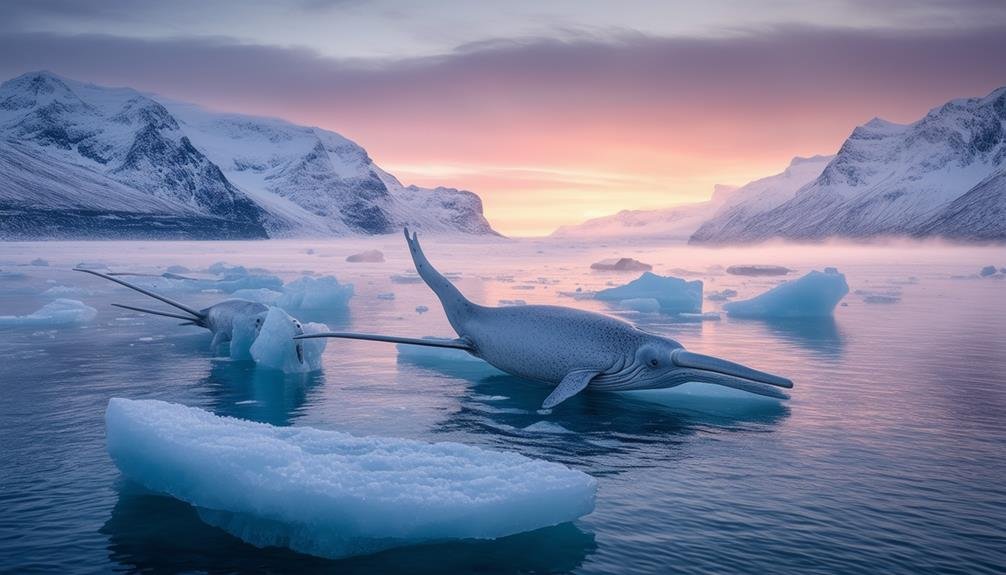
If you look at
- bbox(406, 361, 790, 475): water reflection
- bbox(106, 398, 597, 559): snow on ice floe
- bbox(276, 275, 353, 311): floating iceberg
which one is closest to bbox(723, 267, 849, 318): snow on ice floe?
bbox(276, 275, 353, 311): floating iceberg

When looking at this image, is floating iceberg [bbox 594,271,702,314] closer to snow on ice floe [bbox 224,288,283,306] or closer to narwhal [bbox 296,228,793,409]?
snow on ice floe [bbox 224,288,283,306]

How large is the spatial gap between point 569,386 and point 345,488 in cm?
596

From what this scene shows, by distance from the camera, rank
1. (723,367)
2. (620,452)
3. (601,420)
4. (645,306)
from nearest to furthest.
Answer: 1. (620,452)
2. (601,420)
3. (723,367)
4. (645,306)

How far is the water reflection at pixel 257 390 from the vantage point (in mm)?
12383

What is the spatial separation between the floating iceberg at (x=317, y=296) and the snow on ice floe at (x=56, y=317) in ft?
23.2

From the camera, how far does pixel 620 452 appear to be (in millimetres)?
10148

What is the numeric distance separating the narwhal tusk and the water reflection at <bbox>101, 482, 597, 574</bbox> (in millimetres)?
5619

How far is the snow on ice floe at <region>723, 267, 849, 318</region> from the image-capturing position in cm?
2975

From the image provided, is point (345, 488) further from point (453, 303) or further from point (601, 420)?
point (453, 303)

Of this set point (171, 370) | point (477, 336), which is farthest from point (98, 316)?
point (477, 336)

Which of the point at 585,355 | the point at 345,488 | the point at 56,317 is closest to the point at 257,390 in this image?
the point at 585,355

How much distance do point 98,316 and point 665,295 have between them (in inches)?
858

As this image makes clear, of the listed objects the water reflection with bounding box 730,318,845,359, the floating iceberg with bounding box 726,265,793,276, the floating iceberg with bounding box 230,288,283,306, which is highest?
the floating iceberg with bounding box 726,265,793,276

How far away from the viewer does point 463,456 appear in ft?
27.3
